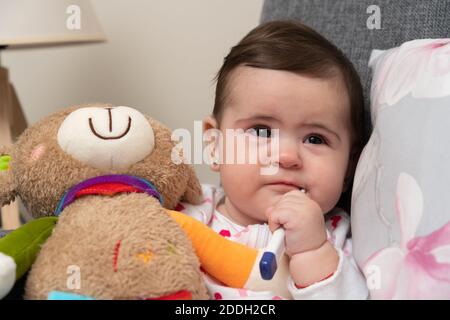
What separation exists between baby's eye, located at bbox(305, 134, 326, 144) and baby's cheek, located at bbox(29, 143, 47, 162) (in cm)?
40

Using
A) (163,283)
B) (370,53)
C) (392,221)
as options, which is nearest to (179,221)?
(163,283)

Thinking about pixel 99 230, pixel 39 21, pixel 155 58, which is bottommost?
pixel 99 230

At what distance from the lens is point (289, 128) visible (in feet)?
2.65

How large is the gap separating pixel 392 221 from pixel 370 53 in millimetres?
394

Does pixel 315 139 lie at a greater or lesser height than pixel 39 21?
lesser

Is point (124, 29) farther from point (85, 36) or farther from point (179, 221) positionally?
point (179, 221)

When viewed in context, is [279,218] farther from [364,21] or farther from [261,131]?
[364,21]

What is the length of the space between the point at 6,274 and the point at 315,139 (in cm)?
50

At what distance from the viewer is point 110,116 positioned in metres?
0.70

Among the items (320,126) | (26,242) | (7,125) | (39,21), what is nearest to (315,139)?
(320,126)

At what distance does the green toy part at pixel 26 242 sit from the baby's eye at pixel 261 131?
1.10 ft

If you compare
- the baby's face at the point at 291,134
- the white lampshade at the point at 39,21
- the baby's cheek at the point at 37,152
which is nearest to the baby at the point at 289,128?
the baby's face at the point at 291,134

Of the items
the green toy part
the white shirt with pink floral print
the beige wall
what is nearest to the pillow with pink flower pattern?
the white shirt with pink floral print

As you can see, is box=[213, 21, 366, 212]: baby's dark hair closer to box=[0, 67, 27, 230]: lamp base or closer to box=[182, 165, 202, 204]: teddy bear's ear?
box=[182, 165, 202, 204]: teddy bear's ear
